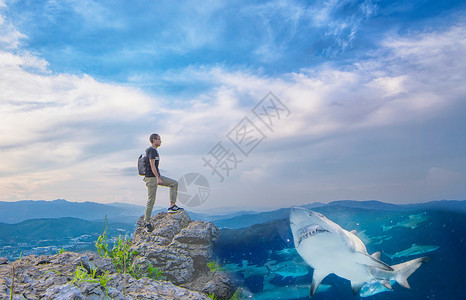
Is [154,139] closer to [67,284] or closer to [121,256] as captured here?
[121,256]

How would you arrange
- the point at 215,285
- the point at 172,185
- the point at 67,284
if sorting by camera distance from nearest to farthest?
the point at 67,284 → the point at 215,285 → the point at 172,185

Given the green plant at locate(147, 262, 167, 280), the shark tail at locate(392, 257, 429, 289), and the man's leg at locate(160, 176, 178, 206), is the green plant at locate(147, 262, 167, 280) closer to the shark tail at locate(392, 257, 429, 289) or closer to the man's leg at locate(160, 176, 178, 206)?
the man's leg at locate(160, 176, 178, 206)

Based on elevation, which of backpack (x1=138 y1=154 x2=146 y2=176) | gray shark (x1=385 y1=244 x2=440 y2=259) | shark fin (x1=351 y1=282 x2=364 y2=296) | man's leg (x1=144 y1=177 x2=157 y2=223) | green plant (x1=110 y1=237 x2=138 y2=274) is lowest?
gray shark (x1=385 y1=244 x2=440 y2=259)

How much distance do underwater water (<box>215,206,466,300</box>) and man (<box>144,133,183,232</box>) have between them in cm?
366

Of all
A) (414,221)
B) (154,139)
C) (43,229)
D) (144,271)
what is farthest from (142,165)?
(43,229)

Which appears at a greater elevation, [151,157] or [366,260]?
[151,157]

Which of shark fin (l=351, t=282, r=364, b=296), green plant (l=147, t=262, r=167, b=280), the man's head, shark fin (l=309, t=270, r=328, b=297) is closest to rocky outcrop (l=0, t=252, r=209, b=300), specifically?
green plant (l=147, t=262, r=167, b=280)

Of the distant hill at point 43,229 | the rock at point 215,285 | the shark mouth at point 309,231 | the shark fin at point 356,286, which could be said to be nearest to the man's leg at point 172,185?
the rock at point 215,285

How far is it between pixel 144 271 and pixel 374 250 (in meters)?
14.0

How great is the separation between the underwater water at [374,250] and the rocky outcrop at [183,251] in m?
2.77

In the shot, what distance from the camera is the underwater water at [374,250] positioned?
12.3 meters

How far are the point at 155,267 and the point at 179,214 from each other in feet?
7.21

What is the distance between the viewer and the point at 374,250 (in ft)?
48.5

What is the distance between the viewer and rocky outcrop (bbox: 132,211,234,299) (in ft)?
23.0
